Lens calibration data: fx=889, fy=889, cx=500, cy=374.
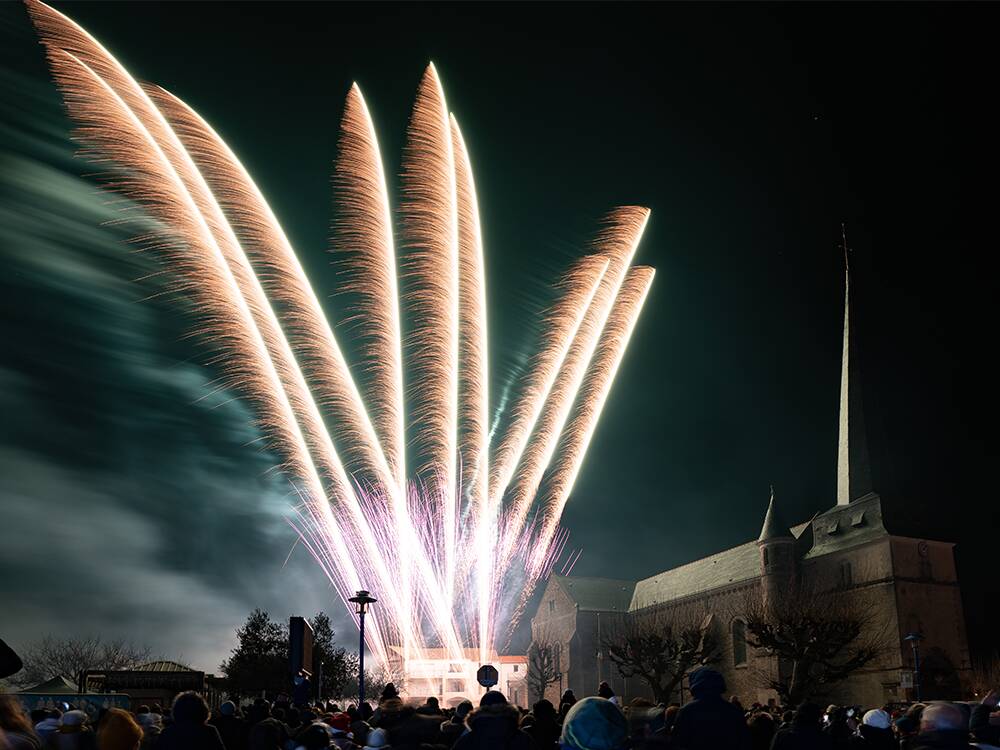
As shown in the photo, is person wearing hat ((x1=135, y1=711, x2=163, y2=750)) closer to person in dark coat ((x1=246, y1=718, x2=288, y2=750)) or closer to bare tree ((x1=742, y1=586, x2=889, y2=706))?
person in dark coat ((x1=246, y1=718, x2=288, y2=750))

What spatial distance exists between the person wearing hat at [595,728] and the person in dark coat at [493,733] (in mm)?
1610

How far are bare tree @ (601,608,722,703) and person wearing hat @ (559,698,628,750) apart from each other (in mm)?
44459

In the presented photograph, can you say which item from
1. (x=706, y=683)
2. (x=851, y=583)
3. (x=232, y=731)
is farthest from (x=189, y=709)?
(x=851, y=583)

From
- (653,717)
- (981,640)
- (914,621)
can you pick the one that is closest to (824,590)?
(914,621)

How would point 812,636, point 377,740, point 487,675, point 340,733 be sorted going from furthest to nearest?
point 812,636
point 487,675
point 340,733
point 377,740

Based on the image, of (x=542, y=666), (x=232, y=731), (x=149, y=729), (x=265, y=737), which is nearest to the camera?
(x=265, y=737)

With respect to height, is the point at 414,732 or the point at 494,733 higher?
the point at 494,733

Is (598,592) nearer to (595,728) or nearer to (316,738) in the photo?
(316,738)

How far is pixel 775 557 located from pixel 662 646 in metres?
17.1

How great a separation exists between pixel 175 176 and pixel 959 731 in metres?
19.9

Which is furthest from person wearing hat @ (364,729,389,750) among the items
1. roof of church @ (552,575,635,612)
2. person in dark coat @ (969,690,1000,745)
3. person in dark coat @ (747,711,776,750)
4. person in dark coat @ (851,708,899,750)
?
roof of church @ (552,575,635,612)

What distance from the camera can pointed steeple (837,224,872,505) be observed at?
71312 mm

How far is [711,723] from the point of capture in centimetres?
672

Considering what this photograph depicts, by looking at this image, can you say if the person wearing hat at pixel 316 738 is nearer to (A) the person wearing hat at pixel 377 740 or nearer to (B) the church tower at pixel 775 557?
(A) the person wearing hat at pixel 377 740
